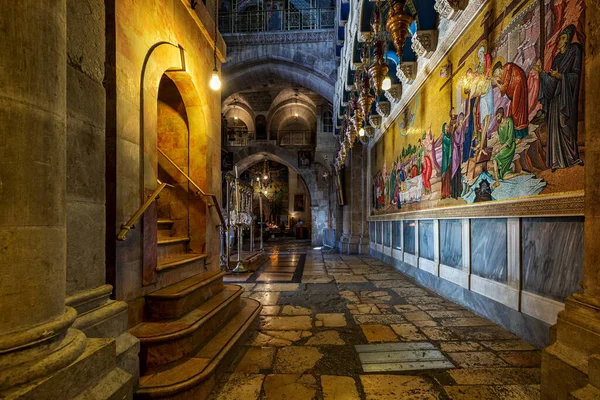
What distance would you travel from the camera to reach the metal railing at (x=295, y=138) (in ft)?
66.7

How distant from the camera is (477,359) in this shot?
9.22 ft

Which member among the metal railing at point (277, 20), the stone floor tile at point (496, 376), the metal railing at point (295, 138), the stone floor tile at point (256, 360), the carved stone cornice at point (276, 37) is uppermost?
the metal railing at point (277, 20)

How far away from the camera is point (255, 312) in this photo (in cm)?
372

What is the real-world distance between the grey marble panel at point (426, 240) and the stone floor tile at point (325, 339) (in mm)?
3290

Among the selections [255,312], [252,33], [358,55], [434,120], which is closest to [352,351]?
[255,312]

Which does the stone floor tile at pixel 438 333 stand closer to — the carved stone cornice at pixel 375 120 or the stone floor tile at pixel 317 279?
the stone floor tile at pixel 317 279

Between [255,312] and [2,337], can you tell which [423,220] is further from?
[2,337]

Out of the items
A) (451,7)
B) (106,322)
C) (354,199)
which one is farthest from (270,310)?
(354,199)

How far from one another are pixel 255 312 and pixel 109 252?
1.93 meters

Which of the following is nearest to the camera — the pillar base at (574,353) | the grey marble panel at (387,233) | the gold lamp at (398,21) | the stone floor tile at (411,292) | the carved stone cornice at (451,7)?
the pillar base at (574,353)

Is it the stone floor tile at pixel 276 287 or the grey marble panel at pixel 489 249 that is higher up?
the grey marble panel at pixel 489 249

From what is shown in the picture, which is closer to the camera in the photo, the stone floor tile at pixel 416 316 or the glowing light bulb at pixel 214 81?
the stone floor tile at pixel 416 316

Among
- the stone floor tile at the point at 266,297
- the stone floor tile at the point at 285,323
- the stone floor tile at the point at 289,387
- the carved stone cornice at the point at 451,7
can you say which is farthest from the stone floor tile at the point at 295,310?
the carved stone cornice at the point at 451,7

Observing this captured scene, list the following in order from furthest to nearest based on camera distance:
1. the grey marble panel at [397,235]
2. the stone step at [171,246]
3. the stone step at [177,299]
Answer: the grey marble panel at [397,235] → the stone step at [171,246] → the stone step at [177,299]
